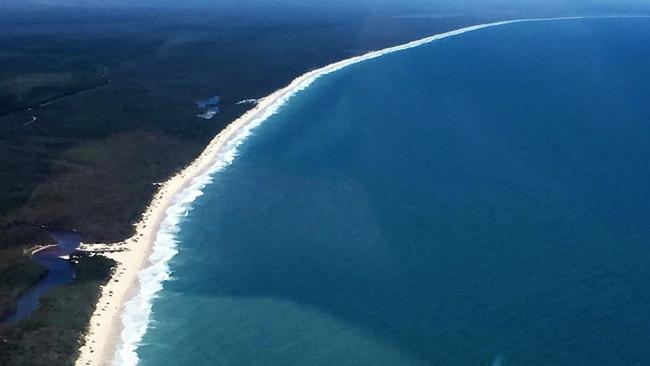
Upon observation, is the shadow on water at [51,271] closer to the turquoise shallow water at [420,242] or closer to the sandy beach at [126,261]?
the sandy beach at [126,261]

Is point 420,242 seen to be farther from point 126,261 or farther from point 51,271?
point 51,271

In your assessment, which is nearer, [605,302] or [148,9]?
[605,302]

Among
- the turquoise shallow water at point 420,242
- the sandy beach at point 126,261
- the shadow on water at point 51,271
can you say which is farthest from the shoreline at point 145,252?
the shadow on water at point 51,271

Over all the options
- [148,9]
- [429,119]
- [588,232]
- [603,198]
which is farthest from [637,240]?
[148,9]

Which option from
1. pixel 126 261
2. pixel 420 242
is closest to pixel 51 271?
pixel 126 261

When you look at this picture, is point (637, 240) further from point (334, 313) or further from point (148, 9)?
point (148, 9)

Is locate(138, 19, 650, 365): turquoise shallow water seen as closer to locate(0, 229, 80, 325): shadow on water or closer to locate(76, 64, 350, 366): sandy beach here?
locate(76, 64, 350, 366): sandy beach

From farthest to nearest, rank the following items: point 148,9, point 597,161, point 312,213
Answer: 1. point 148,9
2. point 597,161
3. point 312,213

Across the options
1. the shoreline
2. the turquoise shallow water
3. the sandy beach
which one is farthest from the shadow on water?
the turquoise shallow water
